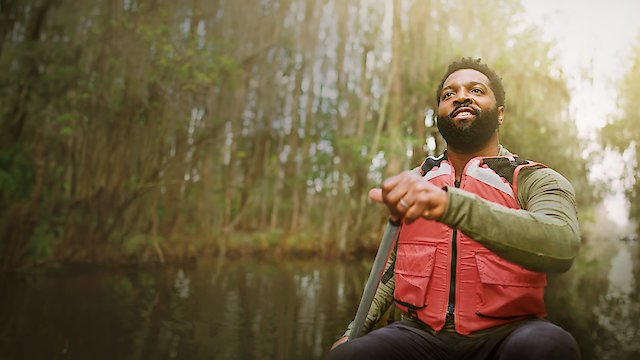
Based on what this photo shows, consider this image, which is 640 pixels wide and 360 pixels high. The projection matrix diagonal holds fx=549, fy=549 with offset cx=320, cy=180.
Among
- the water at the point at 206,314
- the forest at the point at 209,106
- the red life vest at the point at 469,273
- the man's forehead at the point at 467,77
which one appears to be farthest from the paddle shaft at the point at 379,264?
the forest at the point at 209,106

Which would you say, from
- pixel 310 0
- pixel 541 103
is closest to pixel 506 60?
pixel 541 103

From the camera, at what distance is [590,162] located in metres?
16.2

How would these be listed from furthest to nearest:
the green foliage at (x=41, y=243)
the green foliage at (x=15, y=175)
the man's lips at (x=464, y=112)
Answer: the green foliage at (x=41, y=243), the green foliage at (x=15, y=175), the man's lips at (x=464, y=112)

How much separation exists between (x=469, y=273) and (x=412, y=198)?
41 cm

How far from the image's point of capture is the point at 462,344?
1.32 m

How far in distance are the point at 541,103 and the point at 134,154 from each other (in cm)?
866

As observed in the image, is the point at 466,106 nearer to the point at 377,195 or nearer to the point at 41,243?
the point at 377,195

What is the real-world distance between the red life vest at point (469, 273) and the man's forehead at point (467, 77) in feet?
0.79

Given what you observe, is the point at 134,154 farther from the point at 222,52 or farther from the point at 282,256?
the point at 282,256

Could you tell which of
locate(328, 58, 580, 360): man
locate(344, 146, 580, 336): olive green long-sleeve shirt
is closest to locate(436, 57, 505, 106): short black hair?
locate(328, 58, 580, 360): man

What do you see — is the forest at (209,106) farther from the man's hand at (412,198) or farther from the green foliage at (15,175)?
the man's hand at (412,198)

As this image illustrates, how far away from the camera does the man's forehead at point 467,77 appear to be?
154cm

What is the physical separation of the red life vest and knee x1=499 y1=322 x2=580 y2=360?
10cm

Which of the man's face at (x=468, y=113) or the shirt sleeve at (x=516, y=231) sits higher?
the man's face at (x=468, y=113)
